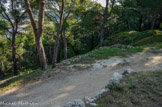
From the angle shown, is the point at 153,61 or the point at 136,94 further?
the point at 153,61

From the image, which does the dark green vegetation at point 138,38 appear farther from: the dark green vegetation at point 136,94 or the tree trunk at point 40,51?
the dark green vegetation at point 136,94

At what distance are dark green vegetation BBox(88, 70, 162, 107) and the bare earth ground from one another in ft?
4.05

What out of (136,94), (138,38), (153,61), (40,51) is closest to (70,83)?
(40,51)

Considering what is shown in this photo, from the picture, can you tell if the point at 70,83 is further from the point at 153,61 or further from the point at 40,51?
the point at 153,61

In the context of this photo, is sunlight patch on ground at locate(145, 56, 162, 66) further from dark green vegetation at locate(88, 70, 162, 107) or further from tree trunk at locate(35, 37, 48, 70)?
tree trunk at locate(35, 37, 48, 70)

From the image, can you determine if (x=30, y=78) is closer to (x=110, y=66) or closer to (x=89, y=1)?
(x=110, y=66)

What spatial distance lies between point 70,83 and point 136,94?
3.50m

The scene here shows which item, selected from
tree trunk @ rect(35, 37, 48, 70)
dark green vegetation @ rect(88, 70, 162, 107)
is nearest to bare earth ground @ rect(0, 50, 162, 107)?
tree trunk @ rect(35, 37, 48, 70)

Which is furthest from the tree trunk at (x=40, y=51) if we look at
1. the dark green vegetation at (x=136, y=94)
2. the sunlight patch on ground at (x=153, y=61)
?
the sunlight patch on ground at (x=153, y=61)

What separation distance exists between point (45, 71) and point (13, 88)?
2.02 meters

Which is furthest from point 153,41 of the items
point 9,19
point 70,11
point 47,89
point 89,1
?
point 9,19

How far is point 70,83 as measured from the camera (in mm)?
6301

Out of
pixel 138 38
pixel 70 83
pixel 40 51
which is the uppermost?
pixel 138 38

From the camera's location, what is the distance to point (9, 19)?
44.5 ft
